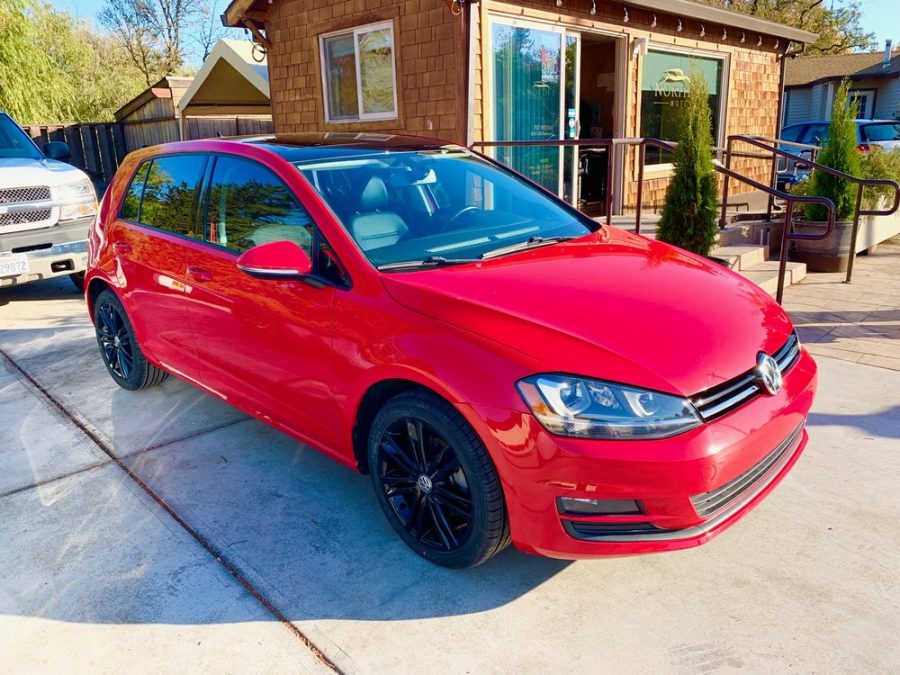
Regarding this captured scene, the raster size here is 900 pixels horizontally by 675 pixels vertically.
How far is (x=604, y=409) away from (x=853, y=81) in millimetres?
41237

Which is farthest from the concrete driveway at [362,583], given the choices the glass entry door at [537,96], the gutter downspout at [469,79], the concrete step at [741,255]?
the glass entry door at [537,96]

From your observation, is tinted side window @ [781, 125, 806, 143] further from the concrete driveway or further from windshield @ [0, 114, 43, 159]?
windshield @ [0, 114, 43, 159]

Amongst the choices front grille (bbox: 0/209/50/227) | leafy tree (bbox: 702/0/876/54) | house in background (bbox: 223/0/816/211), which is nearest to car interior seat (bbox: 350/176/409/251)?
house in background (bbox: 223/0/816/211)

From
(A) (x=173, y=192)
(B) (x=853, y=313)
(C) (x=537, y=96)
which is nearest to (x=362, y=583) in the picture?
(A) (x=173, y=192)

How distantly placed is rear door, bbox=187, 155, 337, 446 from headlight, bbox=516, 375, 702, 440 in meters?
1.08

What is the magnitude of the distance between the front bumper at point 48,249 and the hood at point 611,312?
5.59m

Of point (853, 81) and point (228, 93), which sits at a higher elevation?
point (853, 81)

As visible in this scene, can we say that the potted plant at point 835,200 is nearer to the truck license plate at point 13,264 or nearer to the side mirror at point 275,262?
the side mirror at point 275,262

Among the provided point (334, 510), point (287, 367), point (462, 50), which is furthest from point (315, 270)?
point (462, 50)

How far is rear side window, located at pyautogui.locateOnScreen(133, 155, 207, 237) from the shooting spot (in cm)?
379

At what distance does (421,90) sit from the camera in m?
8.41

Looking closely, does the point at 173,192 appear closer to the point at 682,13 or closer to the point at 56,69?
the point at 682,13

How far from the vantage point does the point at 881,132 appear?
674 inches

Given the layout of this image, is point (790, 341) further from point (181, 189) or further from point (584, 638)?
point (181, 189)
